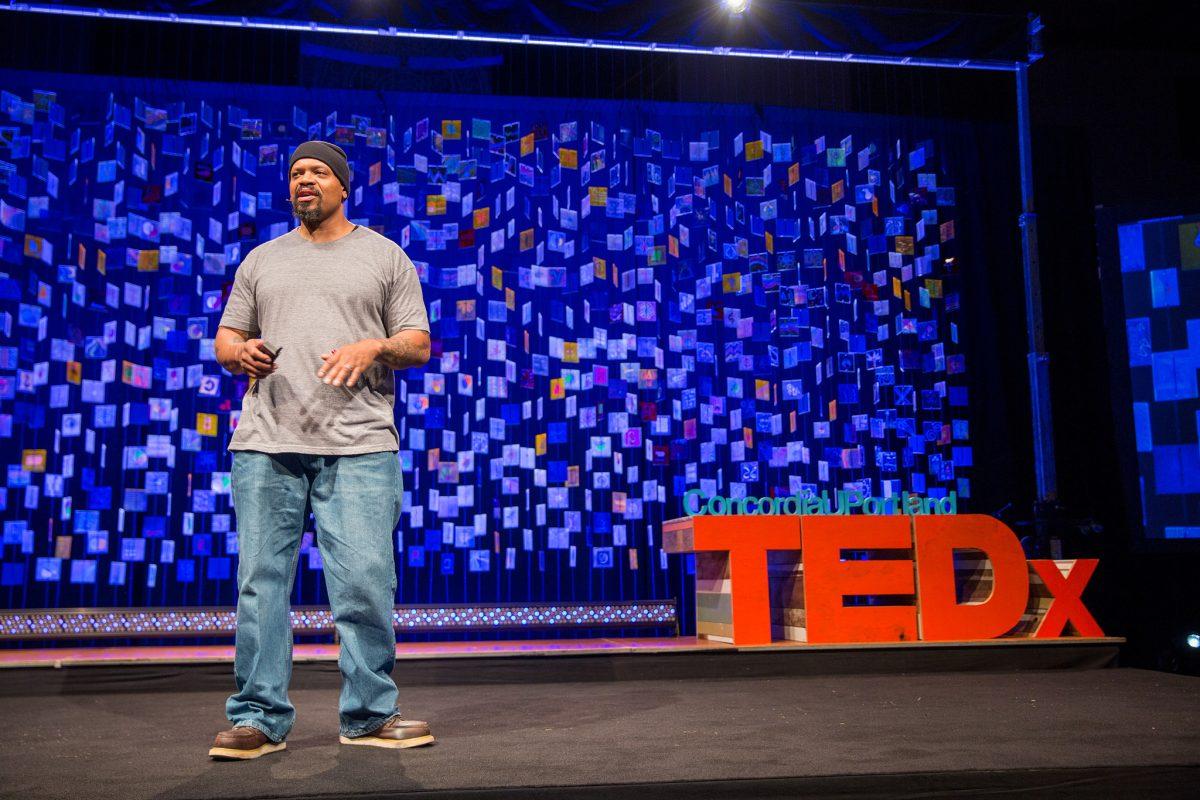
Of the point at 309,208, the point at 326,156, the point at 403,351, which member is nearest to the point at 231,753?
the point at 403,351

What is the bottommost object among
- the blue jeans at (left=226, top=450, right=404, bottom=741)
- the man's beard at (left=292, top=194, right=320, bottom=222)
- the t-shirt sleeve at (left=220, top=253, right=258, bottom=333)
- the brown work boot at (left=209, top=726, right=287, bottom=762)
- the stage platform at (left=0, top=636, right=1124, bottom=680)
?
the stage platform at (left=0, top=636, right=1124, bottom=680)

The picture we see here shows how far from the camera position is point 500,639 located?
5891mm

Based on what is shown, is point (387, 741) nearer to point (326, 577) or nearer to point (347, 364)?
point (326, 577)

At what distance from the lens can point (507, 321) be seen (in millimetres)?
6262

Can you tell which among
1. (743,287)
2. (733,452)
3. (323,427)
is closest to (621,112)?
(743,287)

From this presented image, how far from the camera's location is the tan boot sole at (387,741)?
95.8 inches

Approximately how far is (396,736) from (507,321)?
404cm

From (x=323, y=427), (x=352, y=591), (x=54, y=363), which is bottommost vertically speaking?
(x=352, y=591)

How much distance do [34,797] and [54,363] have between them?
4.44 m

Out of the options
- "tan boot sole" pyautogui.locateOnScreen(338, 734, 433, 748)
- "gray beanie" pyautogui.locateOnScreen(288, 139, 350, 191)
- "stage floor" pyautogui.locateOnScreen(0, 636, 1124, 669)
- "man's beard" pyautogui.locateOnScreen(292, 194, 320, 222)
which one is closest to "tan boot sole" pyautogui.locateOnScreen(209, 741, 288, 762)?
"tan boot sole" pyautogui.locateOnScreen(338, 734, 433, 748)

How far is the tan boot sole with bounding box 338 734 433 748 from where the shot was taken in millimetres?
2434

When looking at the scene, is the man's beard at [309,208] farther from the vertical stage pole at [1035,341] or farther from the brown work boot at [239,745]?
the vertical stage pole at [1035,341]

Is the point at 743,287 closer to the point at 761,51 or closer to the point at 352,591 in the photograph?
the point at 761,51

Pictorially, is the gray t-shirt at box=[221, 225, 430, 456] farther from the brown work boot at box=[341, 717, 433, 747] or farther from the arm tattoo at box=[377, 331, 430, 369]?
the brown work boot at box=[341, 717, 433, 747]
